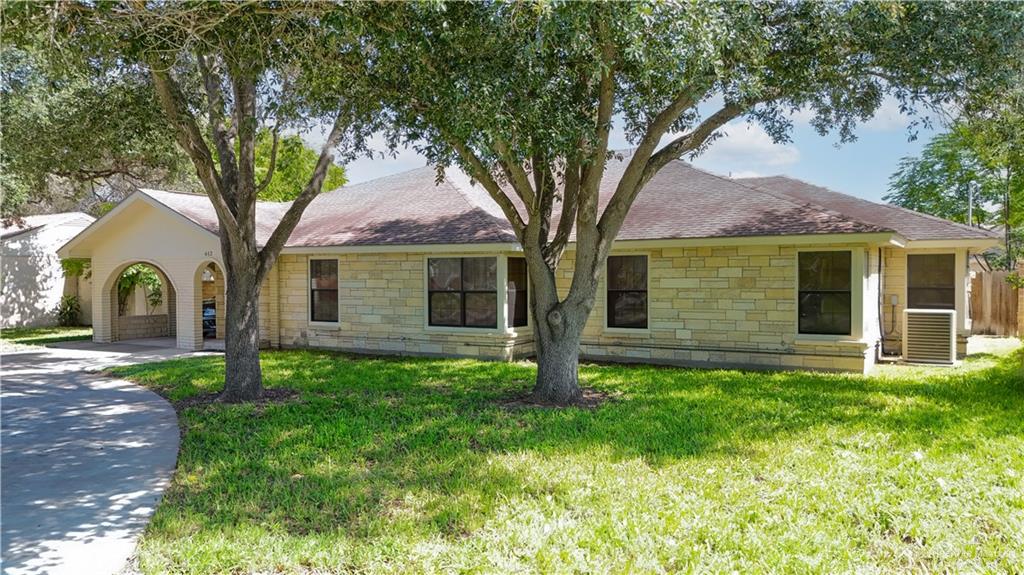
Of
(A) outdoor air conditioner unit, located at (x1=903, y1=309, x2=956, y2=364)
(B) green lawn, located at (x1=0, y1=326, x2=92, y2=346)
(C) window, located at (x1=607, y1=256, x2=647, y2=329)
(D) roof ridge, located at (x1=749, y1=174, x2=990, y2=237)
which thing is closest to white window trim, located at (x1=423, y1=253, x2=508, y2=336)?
(C) window, located at (x1=607, y1=256, x2=647, y2=329)

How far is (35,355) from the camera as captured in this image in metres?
14.1

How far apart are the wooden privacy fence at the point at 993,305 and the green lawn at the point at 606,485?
10758 mm

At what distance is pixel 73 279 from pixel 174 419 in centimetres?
1917

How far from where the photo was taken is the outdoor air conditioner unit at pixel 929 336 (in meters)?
12.0

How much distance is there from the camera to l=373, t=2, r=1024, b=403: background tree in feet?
20.0

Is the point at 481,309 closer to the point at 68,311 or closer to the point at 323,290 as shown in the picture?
the point at 323,290

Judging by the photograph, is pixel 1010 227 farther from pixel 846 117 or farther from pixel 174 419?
pixel 174 419

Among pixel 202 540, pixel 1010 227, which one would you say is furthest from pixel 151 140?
pixel 1010 227

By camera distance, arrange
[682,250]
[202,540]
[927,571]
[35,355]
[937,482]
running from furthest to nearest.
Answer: [35,355] < [682,250] < [937,482] < [202,540] < [927,571]

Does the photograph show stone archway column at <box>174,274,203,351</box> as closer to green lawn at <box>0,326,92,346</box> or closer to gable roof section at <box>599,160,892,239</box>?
green lawn at <box>0,326,92,346</box>

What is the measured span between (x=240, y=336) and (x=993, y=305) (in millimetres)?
19502

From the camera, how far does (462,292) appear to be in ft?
Result: 43.3

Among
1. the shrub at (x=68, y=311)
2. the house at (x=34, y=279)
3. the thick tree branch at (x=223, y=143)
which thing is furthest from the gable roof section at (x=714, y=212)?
the house at (x=34, y=279)

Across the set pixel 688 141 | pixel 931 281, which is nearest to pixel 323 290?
pixel 688 141
